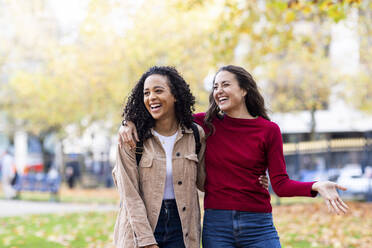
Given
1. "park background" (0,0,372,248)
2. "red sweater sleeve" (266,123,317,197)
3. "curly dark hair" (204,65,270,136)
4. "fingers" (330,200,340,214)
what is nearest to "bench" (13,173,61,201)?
"park background" (0,0,372,248)

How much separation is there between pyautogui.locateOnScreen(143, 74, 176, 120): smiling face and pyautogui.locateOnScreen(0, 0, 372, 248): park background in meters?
3.67

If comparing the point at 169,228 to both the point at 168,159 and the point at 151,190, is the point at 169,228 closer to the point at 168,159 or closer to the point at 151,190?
the point at 151,190

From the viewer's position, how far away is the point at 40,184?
17.6 m

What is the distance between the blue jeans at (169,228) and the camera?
312 centimetres

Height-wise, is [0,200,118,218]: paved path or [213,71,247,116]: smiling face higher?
[213,71,247,116]: smiling face

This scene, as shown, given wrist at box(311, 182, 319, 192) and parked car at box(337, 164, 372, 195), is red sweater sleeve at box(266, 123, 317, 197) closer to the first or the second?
wrist at box(311, 182, 319, 192)

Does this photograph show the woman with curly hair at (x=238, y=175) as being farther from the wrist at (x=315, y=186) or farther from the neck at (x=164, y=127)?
the neck at (x=164, y=127)

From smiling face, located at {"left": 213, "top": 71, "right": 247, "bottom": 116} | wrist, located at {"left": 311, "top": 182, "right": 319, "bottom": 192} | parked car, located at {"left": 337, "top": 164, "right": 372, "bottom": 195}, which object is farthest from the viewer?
parked car, located at {"left": 337, "top": 164, "right": 372, "bottom": 195}

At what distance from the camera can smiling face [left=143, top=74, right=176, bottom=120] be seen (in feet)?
10.5

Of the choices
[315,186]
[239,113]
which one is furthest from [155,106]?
[315,186]

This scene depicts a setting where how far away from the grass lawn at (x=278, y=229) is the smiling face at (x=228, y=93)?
4.06 meters

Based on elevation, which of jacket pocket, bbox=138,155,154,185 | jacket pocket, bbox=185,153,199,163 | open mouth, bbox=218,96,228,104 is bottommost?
jacket pocket, bbox=138,155,154,185

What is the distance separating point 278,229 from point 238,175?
18.7 ft

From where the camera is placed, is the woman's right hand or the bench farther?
the bench
